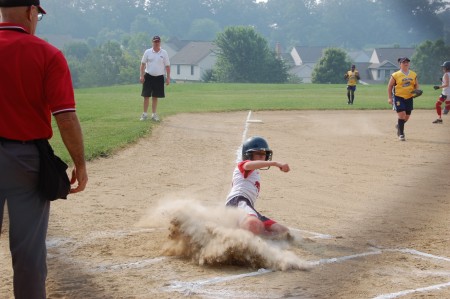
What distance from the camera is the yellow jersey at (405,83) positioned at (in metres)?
14.3

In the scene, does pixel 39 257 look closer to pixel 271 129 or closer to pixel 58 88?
pixel 58 88

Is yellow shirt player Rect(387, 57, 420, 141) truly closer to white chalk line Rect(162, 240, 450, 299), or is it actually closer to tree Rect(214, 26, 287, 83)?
white chalk line Rect(162, 240, 450, 299)

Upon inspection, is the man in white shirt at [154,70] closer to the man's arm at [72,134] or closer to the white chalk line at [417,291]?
the white chalk line at [417,291]

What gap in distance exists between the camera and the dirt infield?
469cm

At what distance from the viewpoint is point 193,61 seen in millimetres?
93625

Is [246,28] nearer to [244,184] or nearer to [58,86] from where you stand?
[244,184]

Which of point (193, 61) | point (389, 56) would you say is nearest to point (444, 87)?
point (389, 56)

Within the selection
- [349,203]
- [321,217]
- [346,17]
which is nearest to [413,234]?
[321,217]

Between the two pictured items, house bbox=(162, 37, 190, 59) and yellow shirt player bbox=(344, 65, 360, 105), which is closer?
yellow shirt player bbox=(344, 65, 360, 105)

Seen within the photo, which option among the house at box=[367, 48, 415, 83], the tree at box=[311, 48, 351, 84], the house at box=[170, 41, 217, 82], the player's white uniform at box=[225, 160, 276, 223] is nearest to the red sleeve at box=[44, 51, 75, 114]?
the player's white uniform at box=[225, 160, 276, 223]

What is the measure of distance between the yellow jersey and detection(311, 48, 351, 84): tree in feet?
157

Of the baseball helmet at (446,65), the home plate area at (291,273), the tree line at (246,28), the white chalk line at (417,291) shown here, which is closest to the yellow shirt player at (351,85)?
the tree line at (246,28)

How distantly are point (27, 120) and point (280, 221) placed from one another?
3.77m

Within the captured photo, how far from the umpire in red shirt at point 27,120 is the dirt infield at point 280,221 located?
0.90 metres
